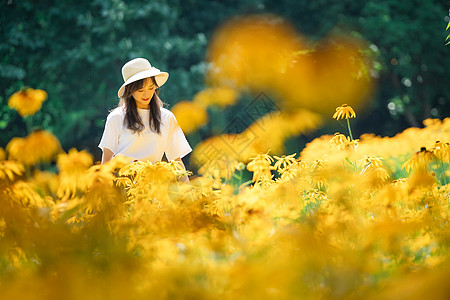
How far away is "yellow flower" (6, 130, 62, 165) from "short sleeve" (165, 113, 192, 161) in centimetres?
65

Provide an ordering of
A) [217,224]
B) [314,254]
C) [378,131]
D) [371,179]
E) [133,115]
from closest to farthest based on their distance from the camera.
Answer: [314,254] → [217,224] → [371,179] → [133,115] → [378,131]

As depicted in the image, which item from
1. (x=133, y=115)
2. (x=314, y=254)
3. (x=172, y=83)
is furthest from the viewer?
(x=172, y=83)

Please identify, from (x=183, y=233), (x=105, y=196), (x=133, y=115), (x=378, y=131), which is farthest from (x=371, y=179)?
(x=378, y=131)

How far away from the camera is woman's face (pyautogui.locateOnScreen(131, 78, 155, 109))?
3043 millimetres

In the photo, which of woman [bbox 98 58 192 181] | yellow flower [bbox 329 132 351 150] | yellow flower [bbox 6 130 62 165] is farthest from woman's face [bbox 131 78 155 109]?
yellow flower [bbox 329 132 351 150]

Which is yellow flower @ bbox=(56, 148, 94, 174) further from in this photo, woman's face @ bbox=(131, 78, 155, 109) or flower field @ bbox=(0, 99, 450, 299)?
woman's face @ bbox=(131, 78, 155, 109)

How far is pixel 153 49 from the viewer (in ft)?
32.4

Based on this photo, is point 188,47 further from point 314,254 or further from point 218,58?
point 314,254

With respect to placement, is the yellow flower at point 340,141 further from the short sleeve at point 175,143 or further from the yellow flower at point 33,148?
the yellow flower at point 33,148

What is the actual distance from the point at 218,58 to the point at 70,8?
284 centimetres

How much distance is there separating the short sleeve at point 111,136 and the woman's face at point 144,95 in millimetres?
176

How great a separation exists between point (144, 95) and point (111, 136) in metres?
0.29

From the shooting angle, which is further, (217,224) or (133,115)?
(133,115)

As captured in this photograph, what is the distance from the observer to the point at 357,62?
9.45 meters
